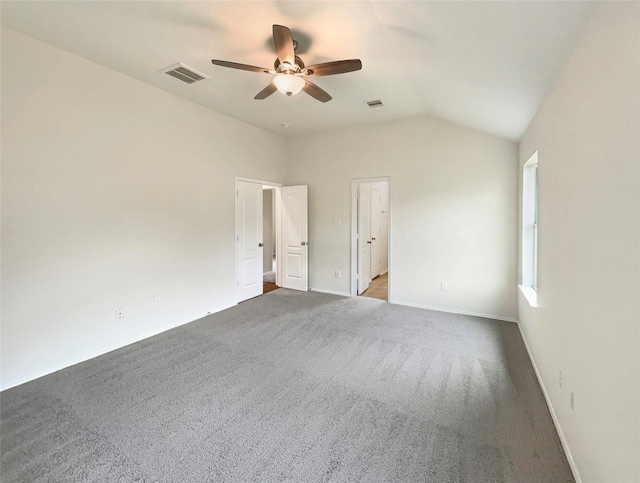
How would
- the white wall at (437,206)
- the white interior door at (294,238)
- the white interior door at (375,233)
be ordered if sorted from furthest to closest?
the white interior door at (375,233) → the white interior door at (294,238) → the white wall at (437,206)

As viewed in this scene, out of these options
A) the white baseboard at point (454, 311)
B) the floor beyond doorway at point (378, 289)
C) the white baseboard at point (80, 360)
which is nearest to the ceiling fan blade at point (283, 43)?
the white baseboard at point (80, 360)

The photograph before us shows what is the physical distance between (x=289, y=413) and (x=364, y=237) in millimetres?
3848

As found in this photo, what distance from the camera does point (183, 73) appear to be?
3066 mm

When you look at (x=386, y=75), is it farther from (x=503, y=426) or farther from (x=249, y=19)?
(x=503, y=426)

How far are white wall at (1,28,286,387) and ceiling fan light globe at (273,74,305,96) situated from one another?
2015 mm

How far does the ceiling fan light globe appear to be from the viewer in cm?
232

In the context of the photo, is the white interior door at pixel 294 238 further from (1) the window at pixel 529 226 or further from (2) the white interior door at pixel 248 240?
(1) the window at pixel 529 226

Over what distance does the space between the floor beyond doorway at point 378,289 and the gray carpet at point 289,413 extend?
5.87 feet

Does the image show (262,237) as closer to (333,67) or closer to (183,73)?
(183,73)

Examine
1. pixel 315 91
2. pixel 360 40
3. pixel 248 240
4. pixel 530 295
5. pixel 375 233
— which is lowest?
pixel 530 295

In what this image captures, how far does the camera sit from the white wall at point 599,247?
106cm

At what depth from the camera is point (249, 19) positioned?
7.13ft

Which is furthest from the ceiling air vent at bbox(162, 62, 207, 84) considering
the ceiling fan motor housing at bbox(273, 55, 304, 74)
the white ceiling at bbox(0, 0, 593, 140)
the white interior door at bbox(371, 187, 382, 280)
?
the white interior door at bbox(371, 187, 382, 280)

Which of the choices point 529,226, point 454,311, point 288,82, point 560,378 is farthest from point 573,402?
point 288,82
